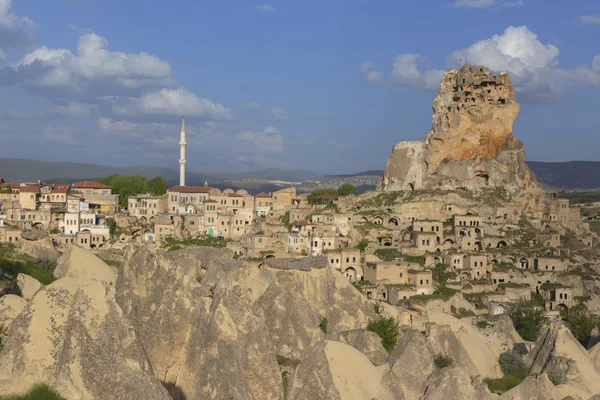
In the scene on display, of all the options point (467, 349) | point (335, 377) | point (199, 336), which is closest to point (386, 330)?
point (467, 349)

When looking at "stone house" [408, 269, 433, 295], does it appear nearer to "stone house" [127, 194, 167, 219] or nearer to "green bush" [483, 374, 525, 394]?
"stone house" [127, 194, 167, 219]

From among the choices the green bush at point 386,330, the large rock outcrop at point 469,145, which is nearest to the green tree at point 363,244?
the large rock outcrop at point 469,145

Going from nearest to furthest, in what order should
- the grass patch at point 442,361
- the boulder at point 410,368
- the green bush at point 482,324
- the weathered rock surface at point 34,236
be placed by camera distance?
the boulder at point 410,368 → the grass patch at point 442,361 → the green bush at point 482,324 → the weathered rock surface at point 34,236

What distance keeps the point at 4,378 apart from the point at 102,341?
2371mm

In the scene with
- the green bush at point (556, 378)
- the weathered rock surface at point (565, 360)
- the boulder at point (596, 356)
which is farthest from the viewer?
the boulder at point (596, 356)

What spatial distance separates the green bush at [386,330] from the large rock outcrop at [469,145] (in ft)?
163

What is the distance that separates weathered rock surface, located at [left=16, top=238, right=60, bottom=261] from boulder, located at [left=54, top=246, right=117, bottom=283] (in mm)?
13286

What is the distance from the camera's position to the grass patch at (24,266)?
3962 cm

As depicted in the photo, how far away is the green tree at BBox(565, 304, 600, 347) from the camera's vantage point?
50500 mm

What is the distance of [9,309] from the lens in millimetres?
23312

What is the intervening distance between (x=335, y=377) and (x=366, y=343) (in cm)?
589

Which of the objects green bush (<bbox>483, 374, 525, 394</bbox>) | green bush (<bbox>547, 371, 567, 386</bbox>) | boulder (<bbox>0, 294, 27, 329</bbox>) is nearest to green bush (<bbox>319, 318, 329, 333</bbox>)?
green bush (<bbox>483, 374, 525, 394</bbox>)

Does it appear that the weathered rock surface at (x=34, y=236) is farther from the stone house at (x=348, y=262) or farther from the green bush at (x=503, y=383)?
the green bush at (x=503, y=383)

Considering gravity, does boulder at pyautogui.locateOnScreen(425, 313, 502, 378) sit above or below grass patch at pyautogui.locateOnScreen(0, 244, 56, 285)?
below
